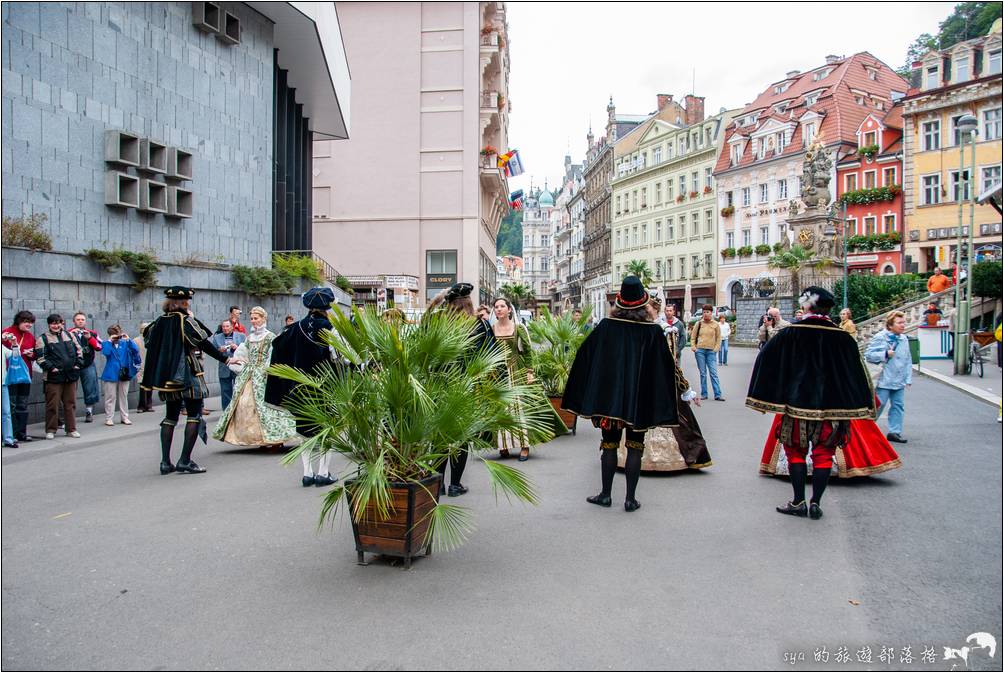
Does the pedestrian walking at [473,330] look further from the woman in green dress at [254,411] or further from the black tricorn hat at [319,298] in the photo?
the woman in green dress at [254,411]

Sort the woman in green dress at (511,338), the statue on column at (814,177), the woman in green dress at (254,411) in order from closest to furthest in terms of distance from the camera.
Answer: the woman in green dress at (511,338)
the woman in green dress at (254,411)
the statue on column at (814,177)

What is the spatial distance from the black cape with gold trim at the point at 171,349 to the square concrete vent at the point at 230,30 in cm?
1306

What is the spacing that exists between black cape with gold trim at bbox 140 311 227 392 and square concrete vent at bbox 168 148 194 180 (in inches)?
394

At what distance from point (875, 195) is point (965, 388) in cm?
3461

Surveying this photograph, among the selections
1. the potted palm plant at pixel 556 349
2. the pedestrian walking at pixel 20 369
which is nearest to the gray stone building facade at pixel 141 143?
the pedestrian walking at pixel 20 369

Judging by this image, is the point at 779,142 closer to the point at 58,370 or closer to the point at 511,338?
the point at 511,338

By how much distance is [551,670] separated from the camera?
353 centimetres

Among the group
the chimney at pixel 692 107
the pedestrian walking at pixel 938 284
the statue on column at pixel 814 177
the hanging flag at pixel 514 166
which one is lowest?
the pedestrian walking at pixel 938 284

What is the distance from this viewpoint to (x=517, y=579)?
477cm

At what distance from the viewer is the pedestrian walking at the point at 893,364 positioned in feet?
33.0

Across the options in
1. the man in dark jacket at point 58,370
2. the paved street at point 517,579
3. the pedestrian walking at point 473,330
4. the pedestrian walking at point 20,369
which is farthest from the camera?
the man in dark jacket at point 58,370

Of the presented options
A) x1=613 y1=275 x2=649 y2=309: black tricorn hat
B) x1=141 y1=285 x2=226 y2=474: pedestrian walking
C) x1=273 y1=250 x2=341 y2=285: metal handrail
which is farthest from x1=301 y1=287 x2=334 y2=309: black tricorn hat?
x1=273 y1=250 x2=341 y2=285: metal handrail

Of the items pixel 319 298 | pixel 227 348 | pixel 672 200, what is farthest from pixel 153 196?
pixel 672 200

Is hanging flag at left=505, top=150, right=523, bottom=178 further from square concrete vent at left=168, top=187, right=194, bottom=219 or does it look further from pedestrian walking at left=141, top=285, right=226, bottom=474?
pedestrian walking at left=141, top=285, right=226, bottom=474
